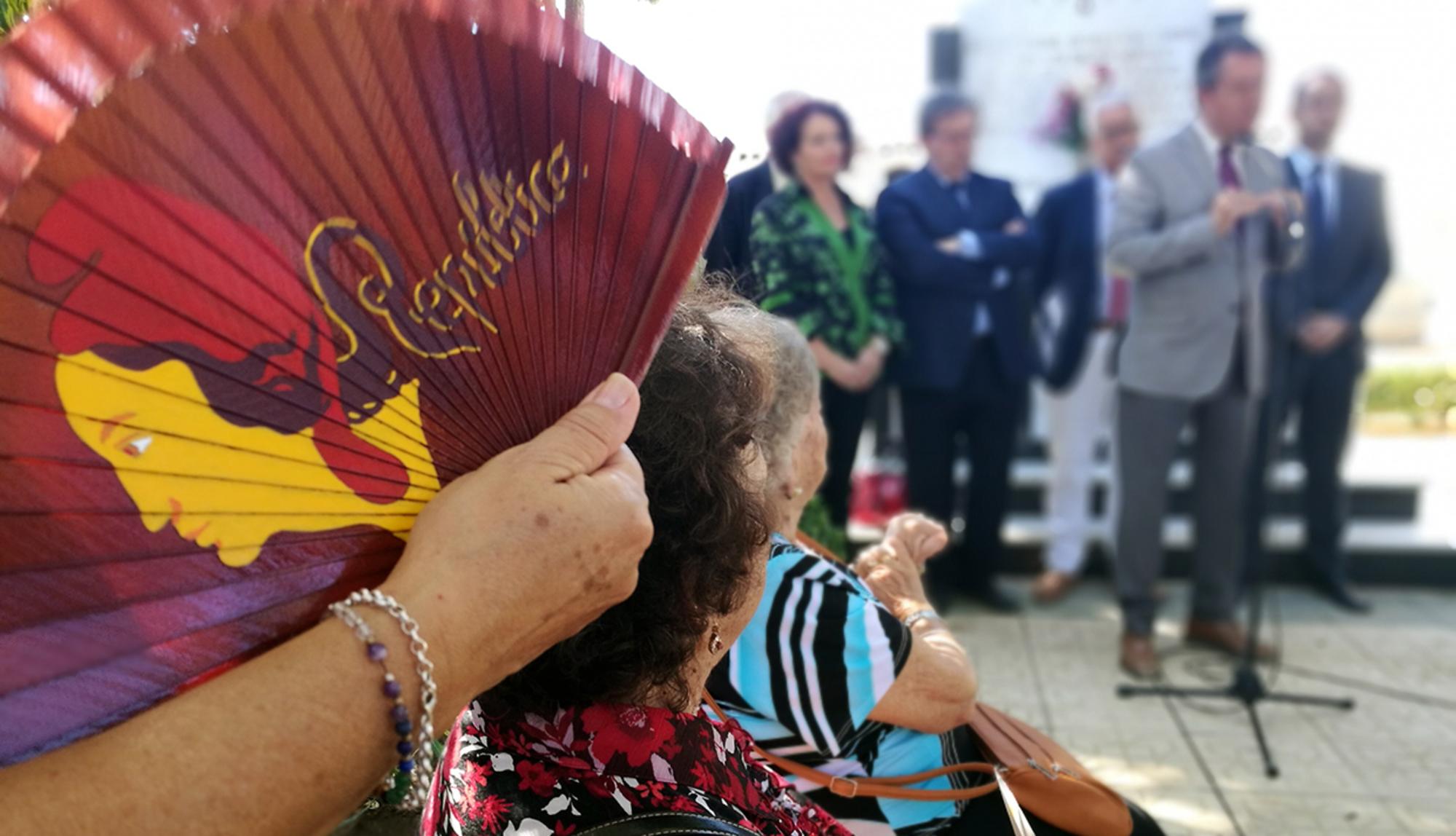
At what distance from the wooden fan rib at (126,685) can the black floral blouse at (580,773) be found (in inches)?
14.9

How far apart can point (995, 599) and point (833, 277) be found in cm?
231

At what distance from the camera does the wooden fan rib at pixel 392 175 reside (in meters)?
0.85

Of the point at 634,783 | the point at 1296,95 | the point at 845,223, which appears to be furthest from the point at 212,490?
the point at 1296,95

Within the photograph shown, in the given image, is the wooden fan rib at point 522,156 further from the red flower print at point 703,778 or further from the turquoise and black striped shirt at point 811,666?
the turquoise and black striped shirt at point 811,666

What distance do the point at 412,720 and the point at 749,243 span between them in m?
2.13

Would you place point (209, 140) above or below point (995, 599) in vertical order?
above

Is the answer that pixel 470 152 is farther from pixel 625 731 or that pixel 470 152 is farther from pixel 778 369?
pixel 778 369

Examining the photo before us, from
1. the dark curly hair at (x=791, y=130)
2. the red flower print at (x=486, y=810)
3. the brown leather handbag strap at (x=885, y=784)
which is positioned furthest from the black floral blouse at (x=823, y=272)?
the red flower print at (x=486, y=810)

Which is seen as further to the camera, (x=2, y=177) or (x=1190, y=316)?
(x=1190, y=316)

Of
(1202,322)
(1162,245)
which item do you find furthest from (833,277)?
(1202,322)

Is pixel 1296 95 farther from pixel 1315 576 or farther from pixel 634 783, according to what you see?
Result: pixel 634 783

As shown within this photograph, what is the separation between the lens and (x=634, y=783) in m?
1.20

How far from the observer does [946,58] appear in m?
7.34

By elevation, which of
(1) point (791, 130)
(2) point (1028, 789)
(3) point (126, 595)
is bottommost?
(2) point (1028, 789)
